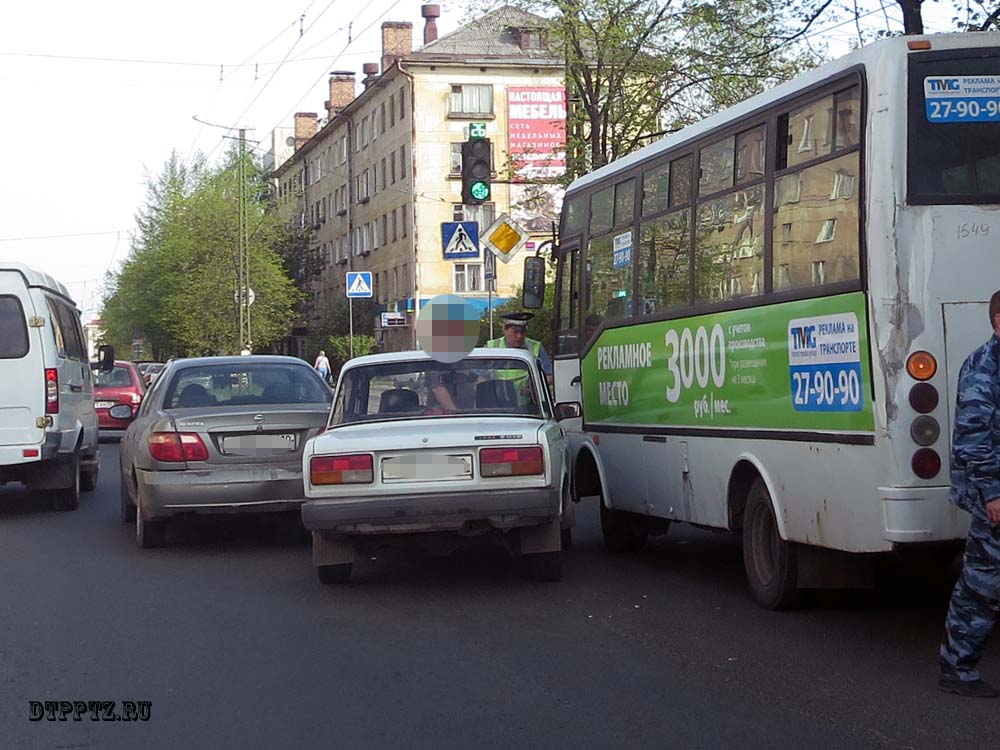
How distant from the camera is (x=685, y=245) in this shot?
1045cm

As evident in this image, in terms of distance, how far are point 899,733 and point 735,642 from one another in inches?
83.8

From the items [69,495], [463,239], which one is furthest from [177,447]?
[463,239]

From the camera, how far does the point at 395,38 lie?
Answer: 8019cm

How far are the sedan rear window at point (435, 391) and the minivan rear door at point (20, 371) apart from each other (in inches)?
238

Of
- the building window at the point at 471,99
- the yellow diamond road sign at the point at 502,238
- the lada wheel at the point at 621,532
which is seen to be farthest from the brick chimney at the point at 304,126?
the lada wheel at the point at 621,532

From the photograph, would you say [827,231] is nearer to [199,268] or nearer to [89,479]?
[89,479]

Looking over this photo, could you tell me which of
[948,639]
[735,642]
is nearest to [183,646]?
[735,642]

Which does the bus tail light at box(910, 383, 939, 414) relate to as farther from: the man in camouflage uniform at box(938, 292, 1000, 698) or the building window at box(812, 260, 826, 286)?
the building window at box(812, 260, 826, 286)

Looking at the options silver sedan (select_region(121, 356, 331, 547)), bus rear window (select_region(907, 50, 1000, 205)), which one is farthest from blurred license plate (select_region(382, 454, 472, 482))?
bus rear window (select_region(907, 50, 1000, 205))

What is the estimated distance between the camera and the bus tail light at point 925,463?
751 centimetres

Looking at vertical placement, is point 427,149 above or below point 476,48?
below

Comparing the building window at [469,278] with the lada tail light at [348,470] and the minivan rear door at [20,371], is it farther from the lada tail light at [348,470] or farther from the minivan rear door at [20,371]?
the lada tail light at [348,470]

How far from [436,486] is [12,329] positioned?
7831mm

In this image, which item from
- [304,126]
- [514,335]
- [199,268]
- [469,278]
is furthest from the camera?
[304,126]
